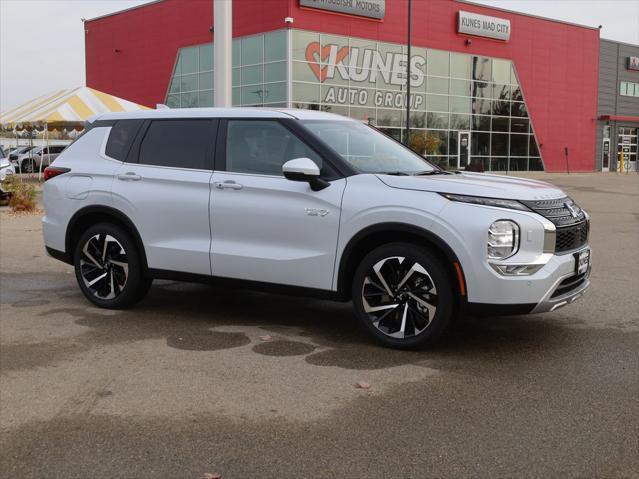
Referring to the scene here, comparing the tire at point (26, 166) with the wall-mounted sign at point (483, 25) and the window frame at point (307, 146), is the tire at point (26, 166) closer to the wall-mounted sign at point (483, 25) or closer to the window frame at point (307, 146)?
the wall-mounted sign at point (483, 25)

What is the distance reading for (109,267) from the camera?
22.1ft

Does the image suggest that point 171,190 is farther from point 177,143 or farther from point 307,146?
point 307,146

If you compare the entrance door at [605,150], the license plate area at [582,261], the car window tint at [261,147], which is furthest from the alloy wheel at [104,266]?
the entrance door at [605,150]

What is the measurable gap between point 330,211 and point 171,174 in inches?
63.8

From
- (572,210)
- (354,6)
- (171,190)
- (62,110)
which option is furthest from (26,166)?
(572,210)

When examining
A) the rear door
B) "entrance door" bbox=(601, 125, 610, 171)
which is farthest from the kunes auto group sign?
the rear door

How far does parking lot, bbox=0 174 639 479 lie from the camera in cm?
342

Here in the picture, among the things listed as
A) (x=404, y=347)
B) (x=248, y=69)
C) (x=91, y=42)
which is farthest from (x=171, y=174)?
(x=91, y=42)

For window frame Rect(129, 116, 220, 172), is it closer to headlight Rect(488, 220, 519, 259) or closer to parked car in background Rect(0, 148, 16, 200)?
headlight Rect(488, 220, 519, 259)

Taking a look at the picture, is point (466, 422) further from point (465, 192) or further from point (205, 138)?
point (205, 138)

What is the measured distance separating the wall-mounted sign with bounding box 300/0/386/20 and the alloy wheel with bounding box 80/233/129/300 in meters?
29.1

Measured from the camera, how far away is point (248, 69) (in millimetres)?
36000

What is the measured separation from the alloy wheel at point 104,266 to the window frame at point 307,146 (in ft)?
Result: 4.12

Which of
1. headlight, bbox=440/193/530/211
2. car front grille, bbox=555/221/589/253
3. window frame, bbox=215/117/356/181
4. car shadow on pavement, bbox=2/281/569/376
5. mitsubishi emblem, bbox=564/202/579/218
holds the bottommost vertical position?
car shadow on pavement, bbox=2/281/569/376
